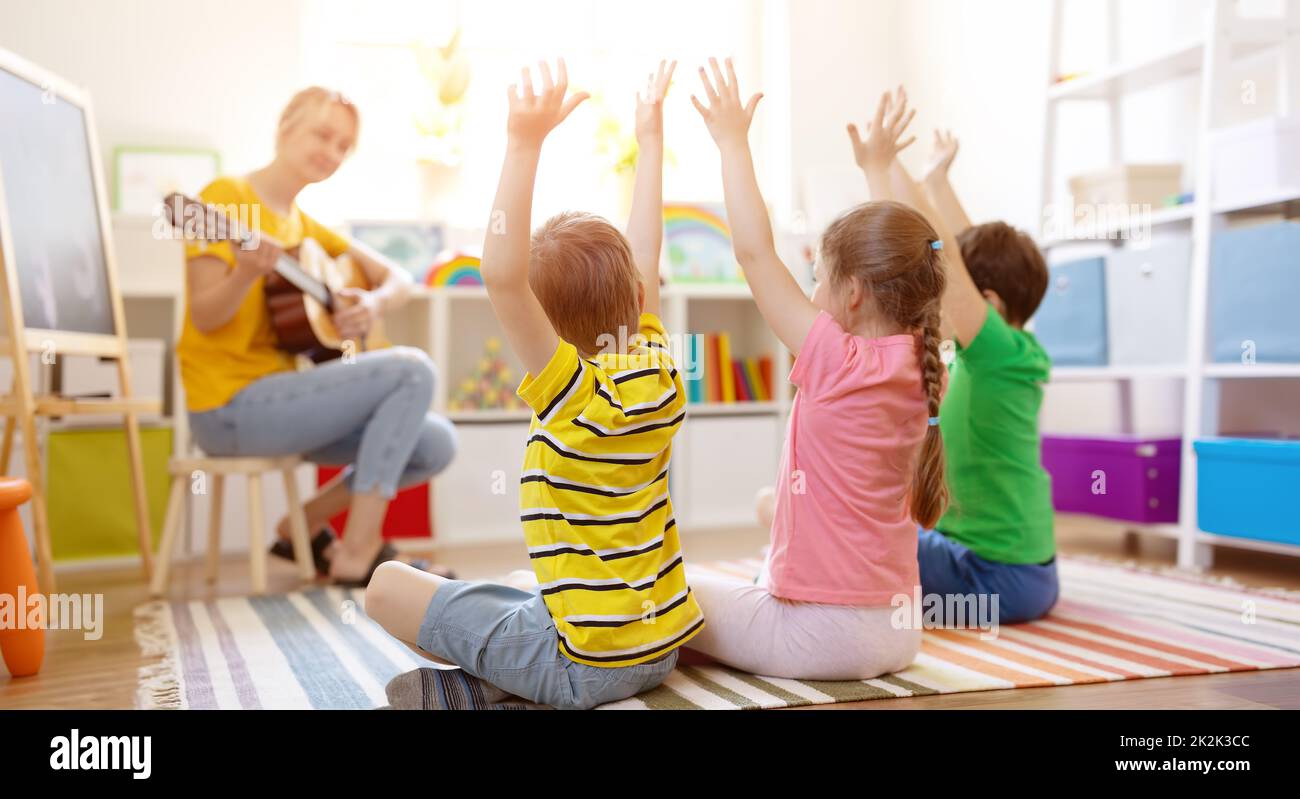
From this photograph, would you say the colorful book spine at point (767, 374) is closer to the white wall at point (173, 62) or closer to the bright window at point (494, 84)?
the bright window at point (494, 84)

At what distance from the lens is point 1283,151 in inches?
94.7

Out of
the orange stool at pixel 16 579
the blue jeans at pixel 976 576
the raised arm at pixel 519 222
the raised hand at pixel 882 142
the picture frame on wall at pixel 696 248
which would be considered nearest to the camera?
the raised arm at pixel 519 222

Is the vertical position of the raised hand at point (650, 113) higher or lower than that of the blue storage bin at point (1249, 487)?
higher

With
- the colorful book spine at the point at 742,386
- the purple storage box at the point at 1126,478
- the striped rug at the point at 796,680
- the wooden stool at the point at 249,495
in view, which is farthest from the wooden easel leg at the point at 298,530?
the purple storage box at the point at 1126,478

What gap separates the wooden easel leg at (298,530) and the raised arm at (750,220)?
54.8 inches

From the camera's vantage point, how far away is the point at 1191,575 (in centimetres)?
253

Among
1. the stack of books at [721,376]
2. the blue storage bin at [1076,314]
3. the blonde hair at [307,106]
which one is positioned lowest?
the stack of books at [721,376]

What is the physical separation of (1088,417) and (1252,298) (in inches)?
46.3

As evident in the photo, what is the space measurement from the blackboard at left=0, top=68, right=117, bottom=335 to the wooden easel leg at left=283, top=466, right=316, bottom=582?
1.87 ft

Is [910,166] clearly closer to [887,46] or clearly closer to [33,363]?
[887,46]

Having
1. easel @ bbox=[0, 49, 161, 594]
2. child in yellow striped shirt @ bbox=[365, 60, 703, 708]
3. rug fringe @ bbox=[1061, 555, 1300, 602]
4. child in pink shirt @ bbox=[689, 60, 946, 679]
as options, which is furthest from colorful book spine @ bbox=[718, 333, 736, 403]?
child in yellow striped shirt @ bbox=[365, 60, 703, 708]

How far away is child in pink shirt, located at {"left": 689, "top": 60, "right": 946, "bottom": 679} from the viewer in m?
1.48

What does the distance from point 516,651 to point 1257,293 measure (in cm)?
193

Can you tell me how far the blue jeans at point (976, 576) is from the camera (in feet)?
6.23
